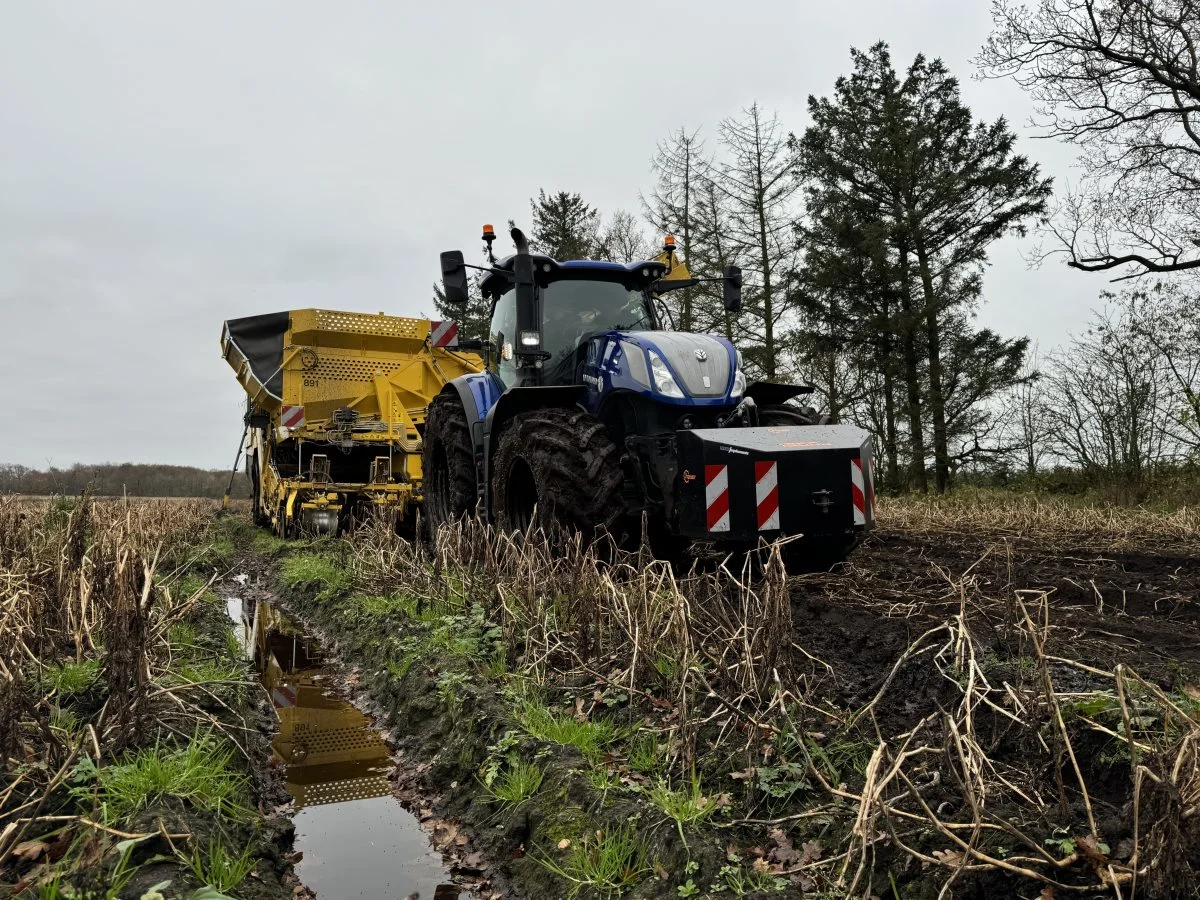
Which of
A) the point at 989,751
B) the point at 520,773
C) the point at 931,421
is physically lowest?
the point at 520,773

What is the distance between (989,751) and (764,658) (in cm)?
80

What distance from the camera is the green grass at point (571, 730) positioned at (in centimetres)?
314

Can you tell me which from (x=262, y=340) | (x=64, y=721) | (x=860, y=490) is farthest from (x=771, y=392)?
(x=262, y=340)

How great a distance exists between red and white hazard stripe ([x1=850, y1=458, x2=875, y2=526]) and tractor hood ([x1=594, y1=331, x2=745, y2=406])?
38.1 inches

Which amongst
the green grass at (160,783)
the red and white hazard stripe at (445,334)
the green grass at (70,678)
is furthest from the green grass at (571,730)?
the red and white hazard stripe at (445,334)

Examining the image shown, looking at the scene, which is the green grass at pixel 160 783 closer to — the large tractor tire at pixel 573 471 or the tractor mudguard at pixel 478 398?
the large tractor tire at pixel 573 471

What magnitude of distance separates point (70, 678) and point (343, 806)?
1.28m

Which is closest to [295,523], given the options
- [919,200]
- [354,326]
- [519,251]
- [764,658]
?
[354,326]

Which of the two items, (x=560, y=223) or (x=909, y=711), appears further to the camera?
(x=560, y=223)

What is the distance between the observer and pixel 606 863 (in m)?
2.44

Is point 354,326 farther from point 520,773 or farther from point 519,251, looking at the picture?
point 520,773

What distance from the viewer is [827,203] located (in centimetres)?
1889

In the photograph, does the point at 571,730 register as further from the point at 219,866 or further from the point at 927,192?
the point at 927,192

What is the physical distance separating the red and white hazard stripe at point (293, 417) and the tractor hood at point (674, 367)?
7185 mm
